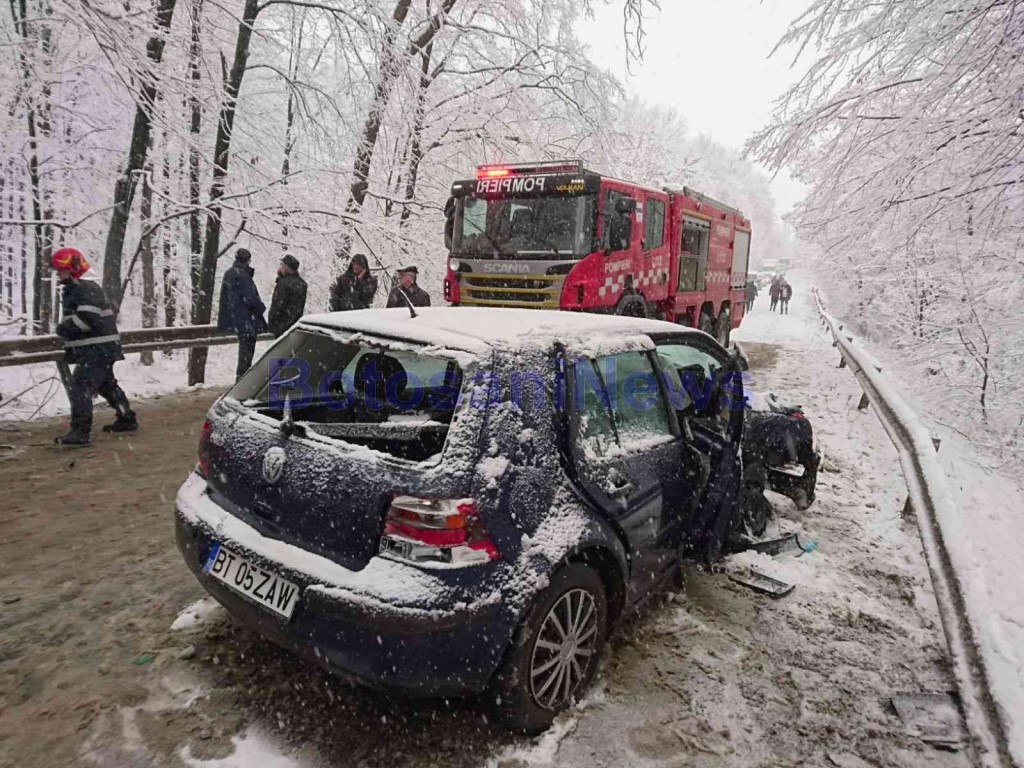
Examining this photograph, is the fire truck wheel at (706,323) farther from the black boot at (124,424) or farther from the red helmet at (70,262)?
the red helmet at (70,262)

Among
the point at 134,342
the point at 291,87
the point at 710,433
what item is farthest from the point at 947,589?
the point at 291,87

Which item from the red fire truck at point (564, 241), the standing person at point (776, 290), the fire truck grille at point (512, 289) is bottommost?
the fire truck grille at point (512, 289)

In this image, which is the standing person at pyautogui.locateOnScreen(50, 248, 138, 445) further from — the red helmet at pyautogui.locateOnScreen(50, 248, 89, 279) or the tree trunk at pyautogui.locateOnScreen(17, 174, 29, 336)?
the tree trunk at pyautogui.locateOnScreen(17, 174, 29, 336)

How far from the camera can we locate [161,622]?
3.12m

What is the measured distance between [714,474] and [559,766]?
1857 mm

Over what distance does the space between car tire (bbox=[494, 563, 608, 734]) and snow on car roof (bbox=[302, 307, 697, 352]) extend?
101 cm

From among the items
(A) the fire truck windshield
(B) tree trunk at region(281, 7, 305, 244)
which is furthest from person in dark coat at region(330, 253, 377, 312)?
(B) tree trunk at region(281, 7, 305, 244)

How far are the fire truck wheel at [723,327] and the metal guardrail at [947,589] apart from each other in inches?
319

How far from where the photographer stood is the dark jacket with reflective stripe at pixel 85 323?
568 centimetres

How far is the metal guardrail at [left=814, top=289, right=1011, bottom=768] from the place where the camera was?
2.55 metres

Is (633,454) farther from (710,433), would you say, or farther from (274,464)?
(274,464)

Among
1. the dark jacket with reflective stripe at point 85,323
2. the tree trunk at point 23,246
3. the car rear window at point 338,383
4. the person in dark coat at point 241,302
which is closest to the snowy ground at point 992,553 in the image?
the car rear window at point 338,383

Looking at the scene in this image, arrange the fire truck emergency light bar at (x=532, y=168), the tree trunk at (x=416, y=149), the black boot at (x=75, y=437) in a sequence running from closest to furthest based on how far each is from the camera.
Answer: the black boot at (x=75, y=437) < the fire truck emergency light bar at (x=532, y=168) < the tree trunk at (x=416, y=149)

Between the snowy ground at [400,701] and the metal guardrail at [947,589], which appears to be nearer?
the snowy ground at [400,701]
